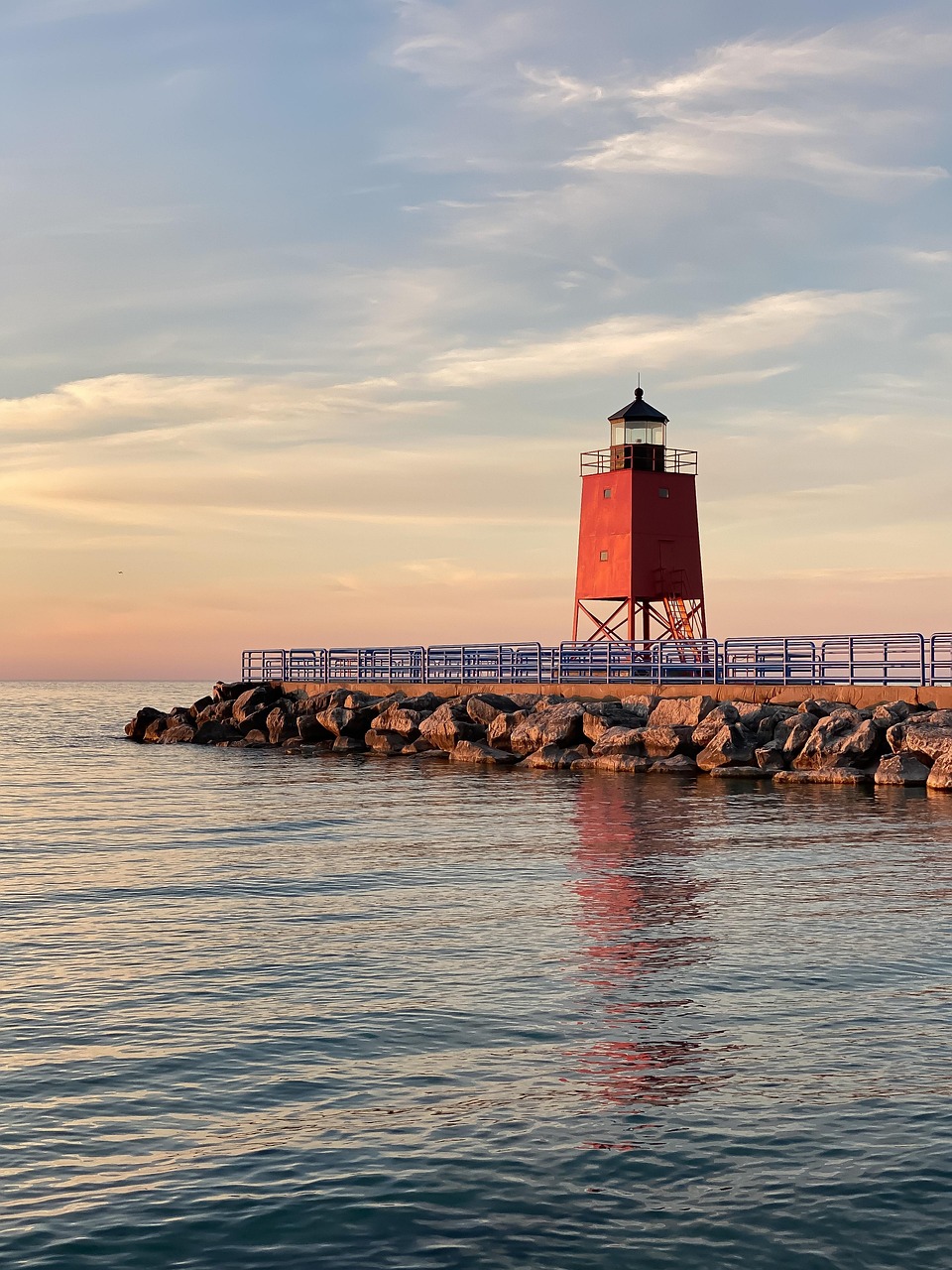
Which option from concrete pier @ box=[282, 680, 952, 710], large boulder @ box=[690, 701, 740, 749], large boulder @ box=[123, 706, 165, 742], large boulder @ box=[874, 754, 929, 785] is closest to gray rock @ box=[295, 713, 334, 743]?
concrete pier @ box=[282, 680, 952, 710]

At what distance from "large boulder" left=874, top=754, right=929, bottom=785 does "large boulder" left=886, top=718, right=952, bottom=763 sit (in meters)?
0.25

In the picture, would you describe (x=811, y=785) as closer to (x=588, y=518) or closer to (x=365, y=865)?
(x=365, y=865)

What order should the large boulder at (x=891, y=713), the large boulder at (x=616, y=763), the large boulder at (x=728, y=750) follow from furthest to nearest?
1. the large boulder at (x=616, y=763)
2. the large boulder at (x=728, y=750)
3. the large boulder at (x=891, y=713)

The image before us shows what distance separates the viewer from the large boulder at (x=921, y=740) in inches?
995

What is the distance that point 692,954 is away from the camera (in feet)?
37.7

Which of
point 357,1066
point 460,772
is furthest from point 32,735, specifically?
point 357,1066

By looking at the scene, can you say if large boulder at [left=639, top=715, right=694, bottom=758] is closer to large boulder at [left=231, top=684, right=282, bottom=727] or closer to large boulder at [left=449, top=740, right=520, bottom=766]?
large boulder at [left=449, top=740, right=520, bottom=766]

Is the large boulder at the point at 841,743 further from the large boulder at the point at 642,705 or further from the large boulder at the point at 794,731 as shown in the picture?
the large boulder at the point at 642,705

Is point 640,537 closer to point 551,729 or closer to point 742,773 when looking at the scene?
point 551,729

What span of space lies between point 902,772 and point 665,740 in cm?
600

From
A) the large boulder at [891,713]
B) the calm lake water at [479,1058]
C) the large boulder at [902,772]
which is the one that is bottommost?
the calm lake water at [479,1058]

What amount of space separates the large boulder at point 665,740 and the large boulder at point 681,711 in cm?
32

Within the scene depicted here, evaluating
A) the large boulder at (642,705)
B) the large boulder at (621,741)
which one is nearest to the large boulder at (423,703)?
the large boulder at (642,705)

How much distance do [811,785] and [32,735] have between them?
41990 millimetres
